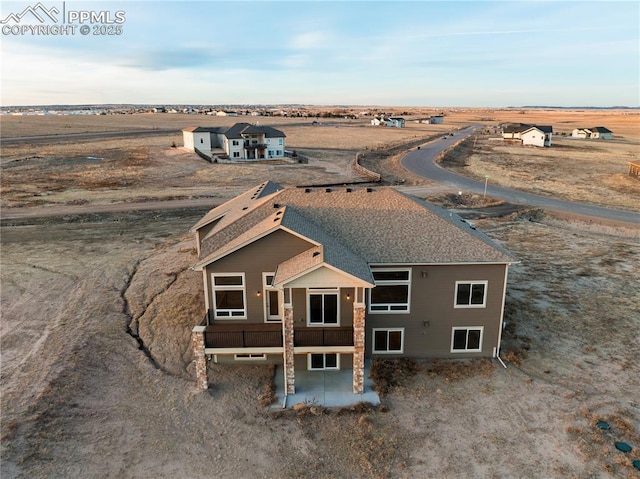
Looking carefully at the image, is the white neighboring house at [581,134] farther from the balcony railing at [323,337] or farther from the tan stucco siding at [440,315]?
the balcony railing at [323,337]

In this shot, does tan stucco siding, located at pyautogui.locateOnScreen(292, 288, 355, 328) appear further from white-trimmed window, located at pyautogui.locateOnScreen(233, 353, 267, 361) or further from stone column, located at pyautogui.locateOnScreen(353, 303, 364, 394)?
white-trimmed window, located at pyautogui.locateOnScreen(233, 353, 267, 361)

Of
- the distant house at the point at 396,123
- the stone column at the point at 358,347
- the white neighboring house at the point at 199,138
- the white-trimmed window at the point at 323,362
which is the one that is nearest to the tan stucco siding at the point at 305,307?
the white-trimmed window at the point at 323,362

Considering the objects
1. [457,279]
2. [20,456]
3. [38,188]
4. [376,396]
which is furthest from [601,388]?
[38,188]

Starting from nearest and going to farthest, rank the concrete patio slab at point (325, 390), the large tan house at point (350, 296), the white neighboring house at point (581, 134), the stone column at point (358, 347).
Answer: the stone column at point (358, 347)
the concrete patio slab at point (325, 390)
the large tan house at point (350, 296)
the white neighboring house at point (581, 134)

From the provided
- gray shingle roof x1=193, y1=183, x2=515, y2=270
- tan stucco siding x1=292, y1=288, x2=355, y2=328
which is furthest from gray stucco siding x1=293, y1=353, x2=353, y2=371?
gray shingle roof x1=193, y1=183, x2=515, y2=270

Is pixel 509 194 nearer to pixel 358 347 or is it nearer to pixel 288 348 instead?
pixel 358 347

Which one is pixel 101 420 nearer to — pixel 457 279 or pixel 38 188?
pixel 457 279

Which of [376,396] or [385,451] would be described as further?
[376,396]
